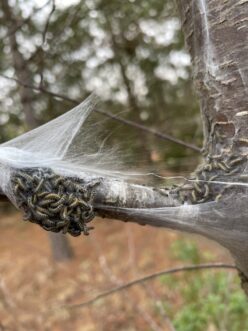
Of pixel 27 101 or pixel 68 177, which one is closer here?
pixel 68 177

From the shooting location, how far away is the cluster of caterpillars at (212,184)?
4.21ft

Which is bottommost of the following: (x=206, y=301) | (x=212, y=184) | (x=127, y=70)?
(x=206, y=301)

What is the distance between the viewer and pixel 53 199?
3.73ft

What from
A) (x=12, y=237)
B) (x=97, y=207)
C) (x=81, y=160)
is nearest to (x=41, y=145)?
(x=81, y=160)

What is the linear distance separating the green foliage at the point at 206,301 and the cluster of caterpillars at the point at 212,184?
168 cm

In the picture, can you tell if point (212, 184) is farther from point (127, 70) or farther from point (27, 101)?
point (127, 70)

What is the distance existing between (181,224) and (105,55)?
7.54 metres

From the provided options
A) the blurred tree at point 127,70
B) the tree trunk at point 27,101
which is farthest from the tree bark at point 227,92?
the blurred tree at point 127,70

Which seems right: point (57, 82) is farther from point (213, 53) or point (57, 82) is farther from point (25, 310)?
point (213, 53)

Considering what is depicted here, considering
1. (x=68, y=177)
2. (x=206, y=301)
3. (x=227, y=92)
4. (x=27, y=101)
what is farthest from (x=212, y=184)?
(x=27, y=101)

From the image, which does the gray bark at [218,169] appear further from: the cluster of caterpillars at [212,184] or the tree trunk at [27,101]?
the tree trunk at [27,101]

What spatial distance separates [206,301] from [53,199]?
3.61 meters

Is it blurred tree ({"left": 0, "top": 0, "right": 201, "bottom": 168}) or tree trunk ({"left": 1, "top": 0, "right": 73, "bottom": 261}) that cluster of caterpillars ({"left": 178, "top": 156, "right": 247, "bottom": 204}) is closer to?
tree trunk ({"left": 1, "top": 0, "right": 73, "bottom": 261})

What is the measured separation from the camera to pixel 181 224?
51.5 inches
